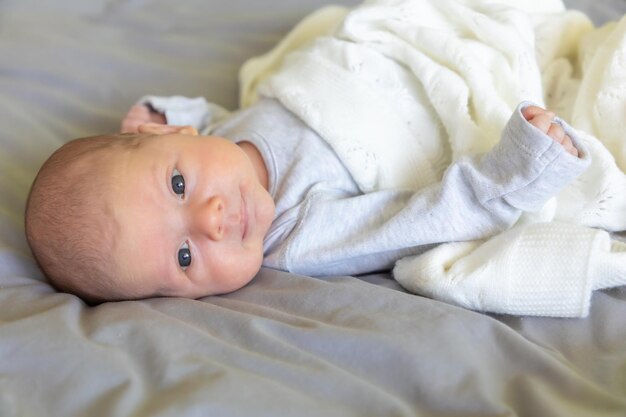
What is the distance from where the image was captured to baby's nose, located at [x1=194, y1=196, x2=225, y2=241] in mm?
950

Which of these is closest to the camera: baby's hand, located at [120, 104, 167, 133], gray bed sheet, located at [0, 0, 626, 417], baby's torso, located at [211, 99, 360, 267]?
gray bed sheet, located at [0, 0, 626, 417]

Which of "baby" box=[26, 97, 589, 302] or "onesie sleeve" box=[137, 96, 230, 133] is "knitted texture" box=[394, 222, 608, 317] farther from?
"onesie sleeve" box=[137, 96, 230, 133]

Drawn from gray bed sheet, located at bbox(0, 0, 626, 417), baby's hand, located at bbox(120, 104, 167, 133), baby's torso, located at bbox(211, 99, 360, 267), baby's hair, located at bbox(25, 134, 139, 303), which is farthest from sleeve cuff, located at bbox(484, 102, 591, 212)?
baby's hand, located at bbox(120, 104, 167, 133)

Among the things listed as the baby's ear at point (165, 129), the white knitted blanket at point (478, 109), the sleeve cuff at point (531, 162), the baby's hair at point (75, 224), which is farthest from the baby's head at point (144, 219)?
the sleeve cuff at point (531, 162)

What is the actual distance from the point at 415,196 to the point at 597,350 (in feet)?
1.09

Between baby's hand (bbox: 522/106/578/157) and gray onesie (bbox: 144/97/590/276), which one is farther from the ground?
baby's hand (bbox: 522/106/578/157)

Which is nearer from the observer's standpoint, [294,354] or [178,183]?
[294,354]

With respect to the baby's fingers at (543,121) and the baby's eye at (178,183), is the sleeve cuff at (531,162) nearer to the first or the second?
the baby's fingers at (543,121)

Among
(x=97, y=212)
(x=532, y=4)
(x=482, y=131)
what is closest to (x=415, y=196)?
(x=482, y=131)

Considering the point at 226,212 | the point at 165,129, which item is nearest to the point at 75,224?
the point at 226,212

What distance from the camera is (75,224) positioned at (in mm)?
929

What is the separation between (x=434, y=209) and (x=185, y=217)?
0.35 m

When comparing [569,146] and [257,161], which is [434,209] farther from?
[257,161]

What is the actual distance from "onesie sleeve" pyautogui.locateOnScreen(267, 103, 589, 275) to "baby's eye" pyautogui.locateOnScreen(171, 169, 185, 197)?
18 centimetres
